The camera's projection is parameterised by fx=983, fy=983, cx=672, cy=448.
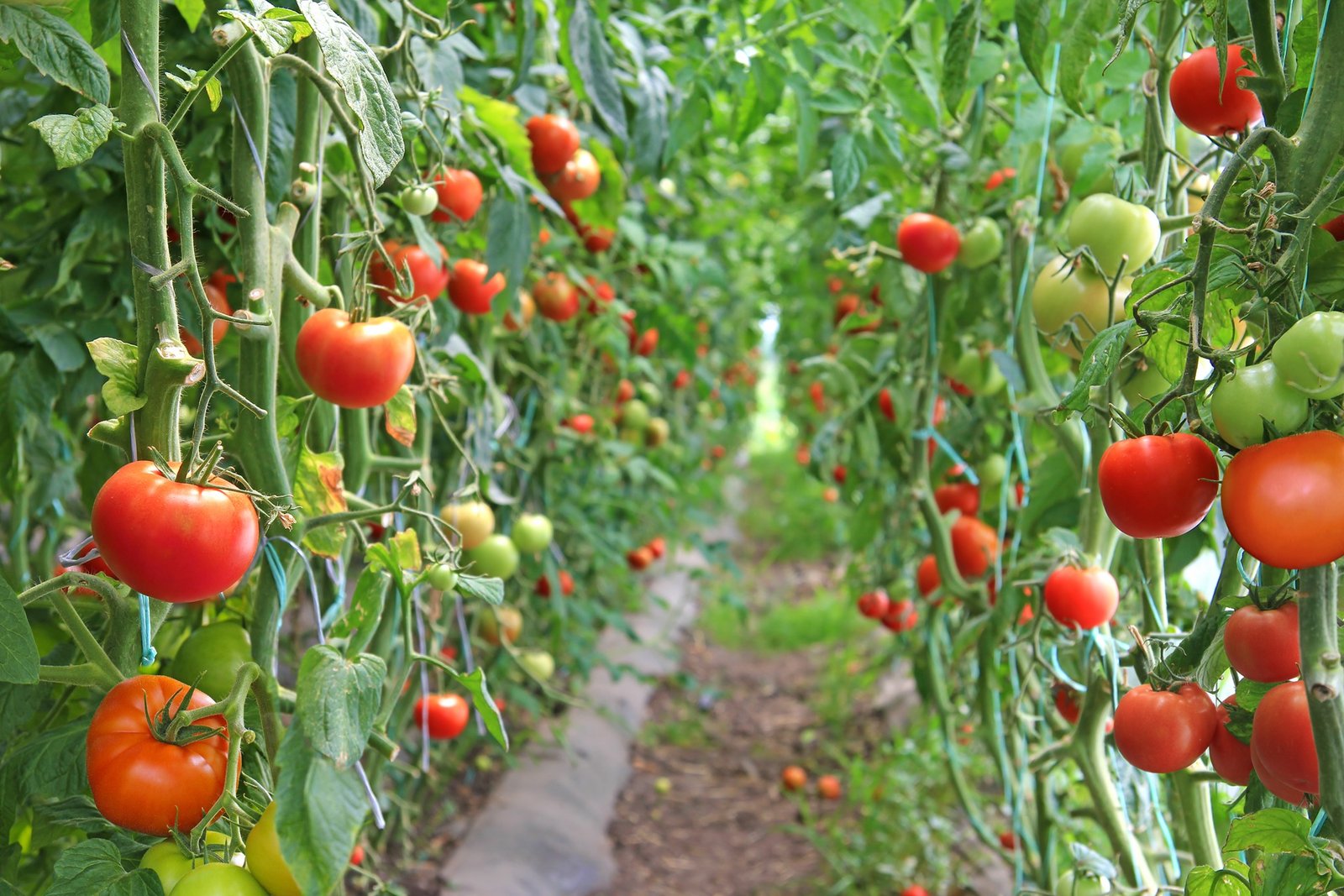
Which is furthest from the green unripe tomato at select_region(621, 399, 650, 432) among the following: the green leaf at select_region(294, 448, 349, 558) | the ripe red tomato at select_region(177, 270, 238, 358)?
the green leaf at select_region(294, 448, 349, 558)

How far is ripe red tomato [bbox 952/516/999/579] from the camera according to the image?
1575 mm

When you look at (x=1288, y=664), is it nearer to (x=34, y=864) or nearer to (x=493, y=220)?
(x=493, y=220)

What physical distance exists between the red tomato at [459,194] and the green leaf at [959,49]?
1.75 feet

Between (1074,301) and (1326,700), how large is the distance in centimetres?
Answer: 46

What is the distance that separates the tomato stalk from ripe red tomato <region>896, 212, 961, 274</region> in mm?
914

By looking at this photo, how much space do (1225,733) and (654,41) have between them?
155 cm

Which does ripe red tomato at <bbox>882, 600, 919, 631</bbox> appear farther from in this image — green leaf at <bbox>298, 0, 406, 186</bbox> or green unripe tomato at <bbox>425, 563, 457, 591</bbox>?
green leaf at <bbox>298, 0, 406, 186</bbox>

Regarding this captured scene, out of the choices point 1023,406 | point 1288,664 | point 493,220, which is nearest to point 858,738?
point 1023,406

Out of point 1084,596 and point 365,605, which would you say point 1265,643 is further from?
point 365,605

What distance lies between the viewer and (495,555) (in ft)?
4.99

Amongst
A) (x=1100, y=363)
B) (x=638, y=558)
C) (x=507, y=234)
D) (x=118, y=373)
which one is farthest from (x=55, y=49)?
(x=638, y=558)

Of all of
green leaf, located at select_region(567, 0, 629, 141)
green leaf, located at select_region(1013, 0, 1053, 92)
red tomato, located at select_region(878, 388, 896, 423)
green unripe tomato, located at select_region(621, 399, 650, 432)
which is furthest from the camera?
green unripe tomato, located at select_region(621, 399, 650, 432)

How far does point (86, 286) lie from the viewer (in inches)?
45.0

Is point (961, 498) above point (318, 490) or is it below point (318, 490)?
above
